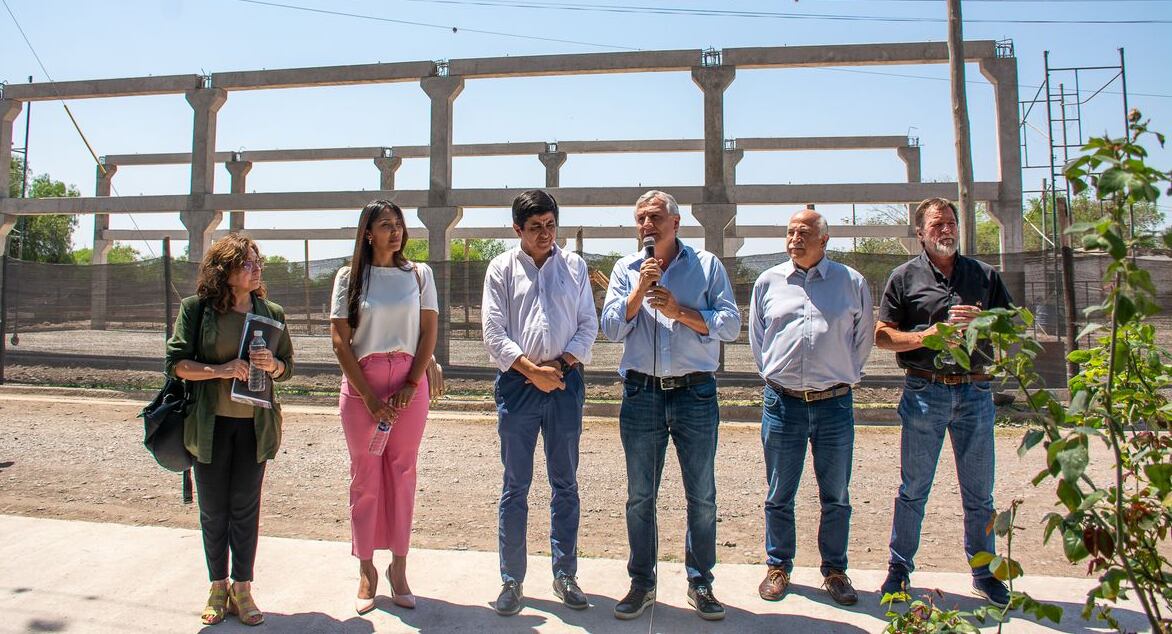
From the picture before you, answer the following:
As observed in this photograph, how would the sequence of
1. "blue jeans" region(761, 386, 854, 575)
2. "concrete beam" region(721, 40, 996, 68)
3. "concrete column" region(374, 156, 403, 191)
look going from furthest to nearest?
"concrete column" region(374, 156, 403, 191), "concrete beam" region(721, 40, 996, 68), "blue jeans" region(761, 386, 854, 575)

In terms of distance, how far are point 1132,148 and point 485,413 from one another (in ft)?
29.2

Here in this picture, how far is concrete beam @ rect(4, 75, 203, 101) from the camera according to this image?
1811 cm

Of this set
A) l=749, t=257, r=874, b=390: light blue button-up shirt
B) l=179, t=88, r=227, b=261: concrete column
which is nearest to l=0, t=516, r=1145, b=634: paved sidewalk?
l=749, t=257, r=874, b=390: light blue button-up shirt

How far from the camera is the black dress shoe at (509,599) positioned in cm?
334

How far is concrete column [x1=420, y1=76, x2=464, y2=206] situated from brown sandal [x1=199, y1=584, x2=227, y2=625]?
13132mm

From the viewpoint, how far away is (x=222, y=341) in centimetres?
340

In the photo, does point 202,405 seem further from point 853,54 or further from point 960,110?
point 853,54

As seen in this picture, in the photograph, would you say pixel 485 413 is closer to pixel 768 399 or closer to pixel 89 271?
pixel 768 399

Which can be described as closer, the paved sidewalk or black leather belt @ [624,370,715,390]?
the paved sidewalk

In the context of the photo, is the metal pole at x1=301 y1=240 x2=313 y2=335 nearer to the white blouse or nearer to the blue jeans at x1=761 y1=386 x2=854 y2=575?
the white blouse

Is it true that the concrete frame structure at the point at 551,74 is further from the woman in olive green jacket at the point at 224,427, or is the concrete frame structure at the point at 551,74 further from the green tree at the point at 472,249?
the green tree at the point at 472,249

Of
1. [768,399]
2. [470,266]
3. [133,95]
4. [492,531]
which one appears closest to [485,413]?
[470,266]

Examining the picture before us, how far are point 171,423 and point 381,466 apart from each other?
3.05ft

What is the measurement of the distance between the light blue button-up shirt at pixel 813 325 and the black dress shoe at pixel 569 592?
1367mm
